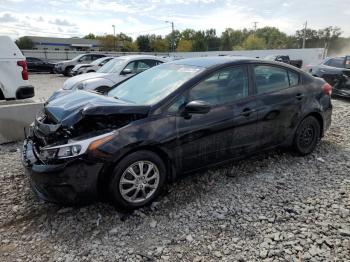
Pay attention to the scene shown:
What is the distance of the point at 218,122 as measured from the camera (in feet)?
12.3

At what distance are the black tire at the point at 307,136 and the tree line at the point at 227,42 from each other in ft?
219

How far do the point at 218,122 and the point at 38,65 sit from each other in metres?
26.4

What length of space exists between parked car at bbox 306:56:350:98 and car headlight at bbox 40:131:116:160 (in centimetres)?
Result: 874

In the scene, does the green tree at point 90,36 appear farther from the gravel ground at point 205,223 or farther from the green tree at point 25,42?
the gravel ground at point 205,223

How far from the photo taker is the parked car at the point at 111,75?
877 centimetres

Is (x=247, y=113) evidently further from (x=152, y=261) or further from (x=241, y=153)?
(x=152, y=261)

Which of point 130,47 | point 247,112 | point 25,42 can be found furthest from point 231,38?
point 247,112

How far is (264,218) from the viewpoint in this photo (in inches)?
129

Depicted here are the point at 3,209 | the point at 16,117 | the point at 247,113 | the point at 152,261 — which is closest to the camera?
the point at 152,261

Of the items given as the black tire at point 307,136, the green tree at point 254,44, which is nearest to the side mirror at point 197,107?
the black tire at point 307,136

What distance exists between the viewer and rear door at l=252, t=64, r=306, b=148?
4184 millimetres

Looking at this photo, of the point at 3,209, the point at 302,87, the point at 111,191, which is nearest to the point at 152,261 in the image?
the point at 111,191

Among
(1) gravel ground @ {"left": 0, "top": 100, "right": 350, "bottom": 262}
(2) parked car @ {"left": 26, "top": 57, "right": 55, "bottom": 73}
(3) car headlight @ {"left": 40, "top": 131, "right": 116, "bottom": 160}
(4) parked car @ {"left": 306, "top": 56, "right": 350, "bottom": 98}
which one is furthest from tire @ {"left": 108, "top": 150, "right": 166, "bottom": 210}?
(2) parked car @ {"left": 26, "top": 57, "right": 55, "bottom": 73}

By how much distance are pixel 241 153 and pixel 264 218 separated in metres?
1.04
